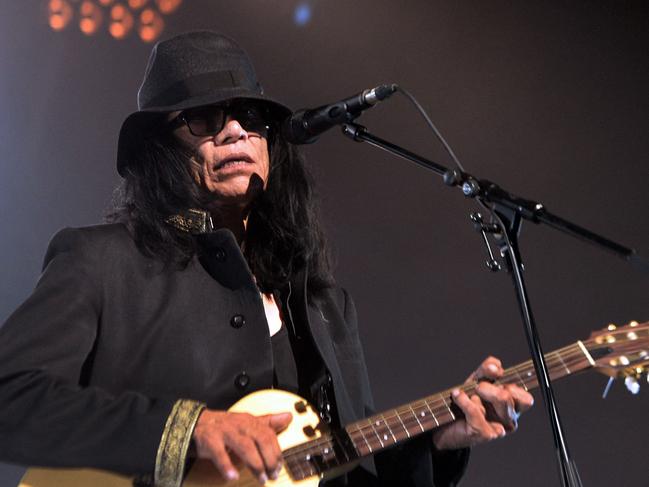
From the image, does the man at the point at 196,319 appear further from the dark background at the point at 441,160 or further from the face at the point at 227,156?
the dark background at the point at 441,160

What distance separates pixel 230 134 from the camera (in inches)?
99.6

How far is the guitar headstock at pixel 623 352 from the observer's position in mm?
2143

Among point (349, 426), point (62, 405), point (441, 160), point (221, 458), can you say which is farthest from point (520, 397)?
point (441, 160)

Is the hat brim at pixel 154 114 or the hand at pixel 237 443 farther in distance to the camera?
the hat brim at pixel 154 114

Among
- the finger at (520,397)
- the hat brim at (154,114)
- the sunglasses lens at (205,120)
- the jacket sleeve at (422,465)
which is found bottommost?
the jacket sleeve at (422,465)

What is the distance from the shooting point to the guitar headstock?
2.14 meters

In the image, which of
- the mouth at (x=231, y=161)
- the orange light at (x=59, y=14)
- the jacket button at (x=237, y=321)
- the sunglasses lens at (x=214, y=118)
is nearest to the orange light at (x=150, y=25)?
the orange light at (x=59, y=14)

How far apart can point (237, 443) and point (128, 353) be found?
52 cm

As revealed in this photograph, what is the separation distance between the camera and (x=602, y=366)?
7.27 ft

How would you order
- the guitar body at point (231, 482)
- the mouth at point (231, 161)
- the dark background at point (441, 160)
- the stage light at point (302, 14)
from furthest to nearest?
the stage light at point (302, 14) → the dark background at point (441, 160) → the mouth at point (231, 161) → the guitar body at point (231, 482)

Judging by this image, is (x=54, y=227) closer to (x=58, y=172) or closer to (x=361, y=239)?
(x=58, y=172)

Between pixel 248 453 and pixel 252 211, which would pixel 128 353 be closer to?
pixel 248 453

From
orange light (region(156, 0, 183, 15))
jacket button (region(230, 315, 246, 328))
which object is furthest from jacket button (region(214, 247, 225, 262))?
orange light (region(156, 0, 183, 15))

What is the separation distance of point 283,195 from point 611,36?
2072 mm
